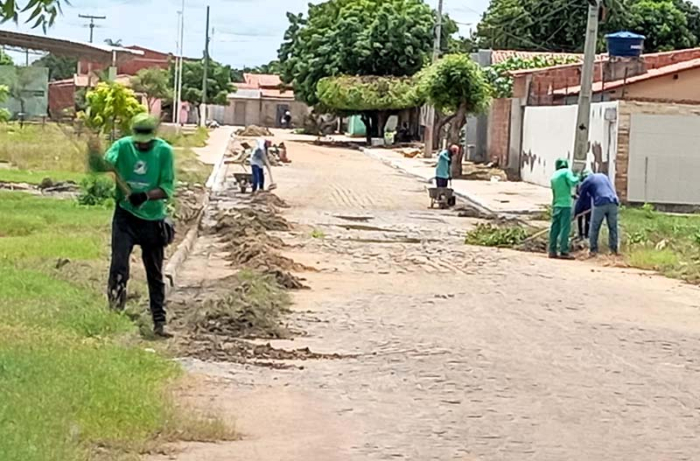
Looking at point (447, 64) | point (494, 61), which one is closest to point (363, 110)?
point (494, 61)

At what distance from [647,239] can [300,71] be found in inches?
2253

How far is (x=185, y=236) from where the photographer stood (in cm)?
2183

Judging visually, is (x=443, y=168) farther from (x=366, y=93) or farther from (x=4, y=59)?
(x=366, y=93)

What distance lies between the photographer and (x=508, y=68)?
55.3m

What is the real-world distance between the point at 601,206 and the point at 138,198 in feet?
39.1

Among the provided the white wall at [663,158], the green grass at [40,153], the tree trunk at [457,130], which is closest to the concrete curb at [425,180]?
the tree trunk at [457,130]

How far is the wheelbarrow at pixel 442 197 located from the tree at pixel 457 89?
42.1ft

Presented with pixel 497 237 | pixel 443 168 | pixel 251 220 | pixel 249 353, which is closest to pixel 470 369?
pixel 249 353

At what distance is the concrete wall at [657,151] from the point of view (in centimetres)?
3316

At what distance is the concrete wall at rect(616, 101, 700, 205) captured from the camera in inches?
1305

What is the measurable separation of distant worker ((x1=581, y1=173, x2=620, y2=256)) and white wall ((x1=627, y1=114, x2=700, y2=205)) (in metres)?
11.2

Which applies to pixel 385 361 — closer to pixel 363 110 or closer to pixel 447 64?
pixel 447 64

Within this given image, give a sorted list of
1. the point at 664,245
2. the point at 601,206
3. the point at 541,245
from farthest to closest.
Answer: the point at 541,245 → the point at 664,245 → the point at 601,206

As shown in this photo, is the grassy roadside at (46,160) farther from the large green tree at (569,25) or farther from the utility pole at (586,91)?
the large green tree at (569,25)
